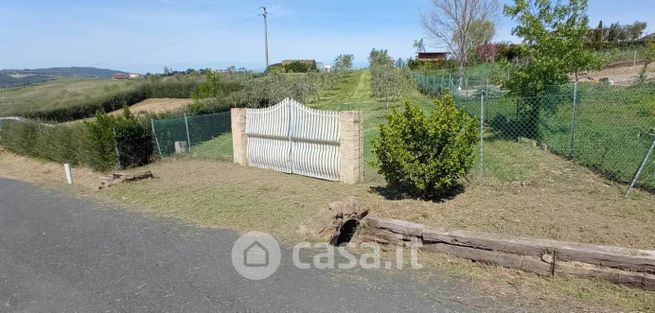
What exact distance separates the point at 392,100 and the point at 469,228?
2085 centimetres

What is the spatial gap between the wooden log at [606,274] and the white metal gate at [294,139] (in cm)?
495

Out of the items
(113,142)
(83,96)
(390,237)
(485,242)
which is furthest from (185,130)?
(83,96)

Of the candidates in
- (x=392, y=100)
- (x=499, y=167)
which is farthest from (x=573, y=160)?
Result: (x=392, y=100)

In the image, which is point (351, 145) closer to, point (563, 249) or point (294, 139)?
point (294, 139)

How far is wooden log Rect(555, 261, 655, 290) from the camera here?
3442mm

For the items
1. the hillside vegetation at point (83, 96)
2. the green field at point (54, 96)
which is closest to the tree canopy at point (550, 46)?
the hillside vegetation at point (83, 96)

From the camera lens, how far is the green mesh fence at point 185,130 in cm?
1305

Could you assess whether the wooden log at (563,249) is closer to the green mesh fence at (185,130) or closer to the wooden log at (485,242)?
the wooden log at (485,242)

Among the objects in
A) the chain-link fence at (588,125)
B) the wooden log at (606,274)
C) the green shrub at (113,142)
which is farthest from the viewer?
the green shrub at (113,142)

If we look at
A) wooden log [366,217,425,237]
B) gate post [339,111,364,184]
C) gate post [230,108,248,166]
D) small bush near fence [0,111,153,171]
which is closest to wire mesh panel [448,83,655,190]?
gate post [339,111,364,184]

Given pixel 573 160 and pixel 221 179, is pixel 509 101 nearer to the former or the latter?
pixel 573 160

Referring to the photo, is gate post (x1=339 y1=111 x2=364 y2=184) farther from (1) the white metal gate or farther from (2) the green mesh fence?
(2) the green mesh fence

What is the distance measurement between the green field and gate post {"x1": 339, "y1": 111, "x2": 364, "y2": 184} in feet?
94.2

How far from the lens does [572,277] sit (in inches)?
146
